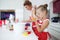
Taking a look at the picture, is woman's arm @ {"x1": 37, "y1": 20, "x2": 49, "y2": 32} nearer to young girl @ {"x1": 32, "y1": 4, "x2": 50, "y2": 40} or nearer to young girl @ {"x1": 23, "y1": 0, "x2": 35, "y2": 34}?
young girl @ {"x1": 32, "y1": 4, "x2": 50, "y2": 40}

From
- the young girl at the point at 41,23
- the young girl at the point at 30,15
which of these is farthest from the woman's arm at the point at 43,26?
the young girl at the point at 30,15

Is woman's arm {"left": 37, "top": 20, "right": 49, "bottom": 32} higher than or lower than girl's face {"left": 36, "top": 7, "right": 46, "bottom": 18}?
lower

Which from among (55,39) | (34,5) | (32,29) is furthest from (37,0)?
(55,39)

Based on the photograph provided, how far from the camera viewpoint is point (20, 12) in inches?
45.7

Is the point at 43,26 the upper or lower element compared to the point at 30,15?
lower

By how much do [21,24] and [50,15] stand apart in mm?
314

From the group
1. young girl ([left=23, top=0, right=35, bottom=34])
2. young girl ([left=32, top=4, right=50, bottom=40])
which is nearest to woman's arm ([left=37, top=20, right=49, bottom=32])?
young girl ([left=32, top=4, right=50, bottom=40])

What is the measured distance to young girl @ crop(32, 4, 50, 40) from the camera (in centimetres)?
Result: 115

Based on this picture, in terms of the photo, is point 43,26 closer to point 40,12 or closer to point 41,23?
point 41,23

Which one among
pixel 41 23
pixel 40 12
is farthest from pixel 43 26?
pixel 40 12

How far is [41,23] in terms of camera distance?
1155mm

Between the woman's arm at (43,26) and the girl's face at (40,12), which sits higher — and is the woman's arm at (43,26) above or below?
below

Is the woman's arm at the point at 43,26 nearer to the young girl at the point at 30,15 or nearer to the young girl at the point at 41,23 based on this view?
the young girl at the point at 41,23

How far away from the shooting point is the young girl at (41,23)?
1.15m
